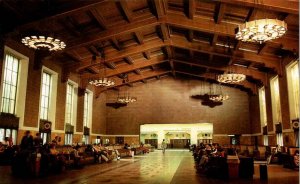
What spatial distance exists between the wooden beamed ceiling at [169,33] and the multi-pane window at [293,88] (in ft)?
3.13

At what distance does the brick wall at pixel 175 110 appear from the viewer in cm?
2652

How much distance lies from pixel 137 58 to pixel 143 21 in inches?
286

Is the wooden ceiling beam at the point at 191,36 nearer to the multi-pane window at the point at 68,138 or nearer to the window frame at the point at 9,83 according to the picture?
the window frame at the point at 9,83

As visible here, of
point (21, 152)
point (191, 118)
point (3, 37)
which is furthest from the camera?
point (191, 118)

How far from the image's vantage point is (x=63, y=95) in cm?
1923

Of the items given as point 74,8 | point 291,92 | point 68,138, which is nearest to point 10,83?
point 74,8

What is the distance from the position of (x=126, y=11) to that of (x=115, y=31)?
1.88m

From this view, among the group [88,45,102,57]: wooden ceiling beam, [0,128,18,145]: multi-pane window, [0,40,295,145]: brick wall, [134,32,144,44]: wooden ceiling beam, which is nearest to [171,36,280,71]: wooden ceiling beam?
[134,32,144,44]: wooden ceiling beam

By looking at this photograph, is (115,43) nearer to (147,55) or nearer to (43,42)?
(147,55)

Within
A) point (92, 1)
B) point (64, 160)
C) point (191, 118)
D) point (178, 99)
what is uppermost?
point (92, 1)

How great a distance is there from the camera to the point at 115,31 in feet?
49.9

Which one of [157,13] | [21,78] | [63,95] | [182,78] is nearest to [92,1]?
[157,13]

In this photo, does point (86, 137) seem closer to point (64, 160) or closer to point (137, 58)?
point (137, 58)

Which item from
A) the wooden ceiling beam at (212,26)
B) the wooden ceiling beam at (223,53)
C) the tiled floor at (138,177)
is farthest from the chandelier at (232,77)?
the tiled floor at (138,177)
